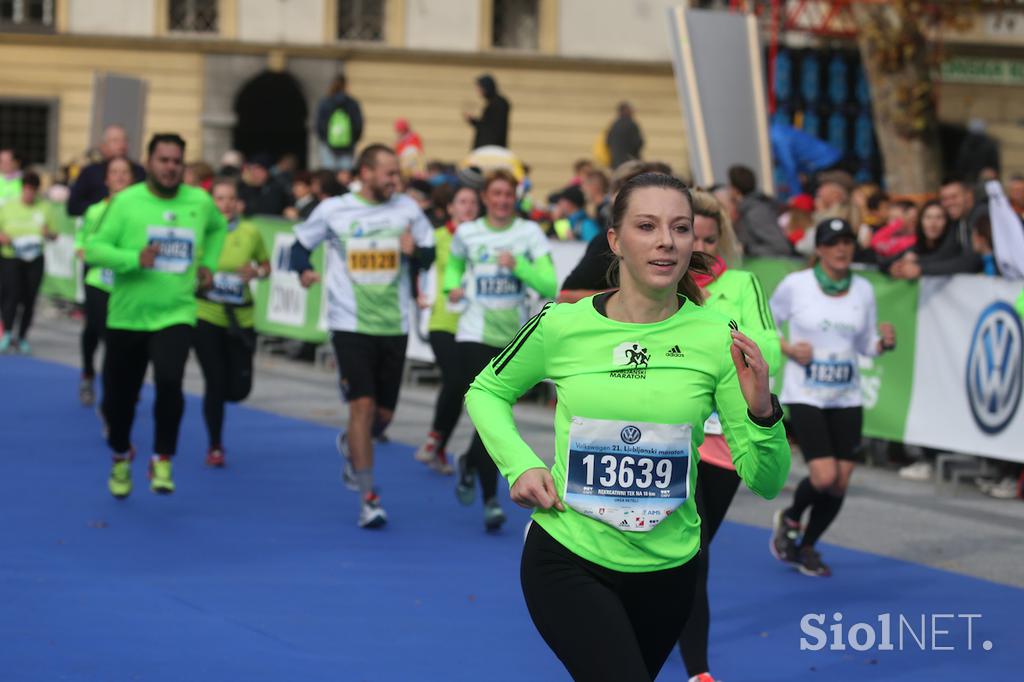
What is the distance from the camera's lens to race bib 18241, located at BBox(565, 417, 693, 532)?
15.1 feet

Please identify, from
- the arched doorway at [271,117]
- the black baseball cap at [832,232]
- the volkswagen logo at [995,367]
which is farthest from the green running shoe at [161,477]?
the arched doorway at [271,117]

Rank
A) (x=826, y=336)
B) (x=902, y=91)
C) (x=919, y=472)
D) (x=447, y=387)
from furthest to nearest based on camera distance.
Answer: (x=902, y=91)
(x=919, y=472)
(x=447, y=387)
(x=826, y=336)

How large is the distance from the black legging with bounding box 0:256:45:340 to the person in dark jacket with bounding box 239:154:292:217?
2542mm

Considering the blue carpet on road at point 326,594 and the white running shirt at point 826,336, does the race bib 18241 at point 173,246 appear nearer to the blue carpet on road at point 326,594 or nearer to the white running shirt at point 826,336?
the blue carpet on road at point 326,594

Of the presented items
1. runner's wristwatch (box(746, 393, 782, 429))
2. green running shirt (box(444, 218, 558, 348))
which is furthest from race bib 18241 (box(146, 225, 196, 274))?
runner's wristwatch (box(746, 393, 782, 429))

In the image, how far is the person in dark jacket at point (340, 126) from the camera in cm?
2339

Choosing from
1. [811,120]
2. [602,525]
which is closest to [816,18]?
[811,120]

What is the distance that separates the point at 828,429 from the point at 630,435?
448cm

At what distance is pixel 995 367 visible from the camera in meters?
11.7

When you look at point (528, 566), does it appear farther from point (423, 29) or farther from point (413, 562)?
point (423, 29)

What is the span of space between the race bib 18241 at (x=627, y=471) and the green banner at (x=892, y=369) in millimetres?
8243

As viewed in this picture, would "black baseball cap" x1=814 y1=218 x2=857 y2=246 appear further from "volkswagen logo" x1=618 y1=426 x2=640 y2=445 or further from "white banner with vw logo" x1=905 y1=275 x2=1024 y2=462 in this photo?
"volkswagen logo" x1=618 y1=426 x2=640 y2=445

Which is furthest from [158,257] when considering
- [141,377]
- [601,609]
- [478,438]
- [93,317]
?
[601,609]

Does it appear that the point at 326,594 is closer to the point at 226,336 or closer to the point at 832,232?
the point at 832,232
